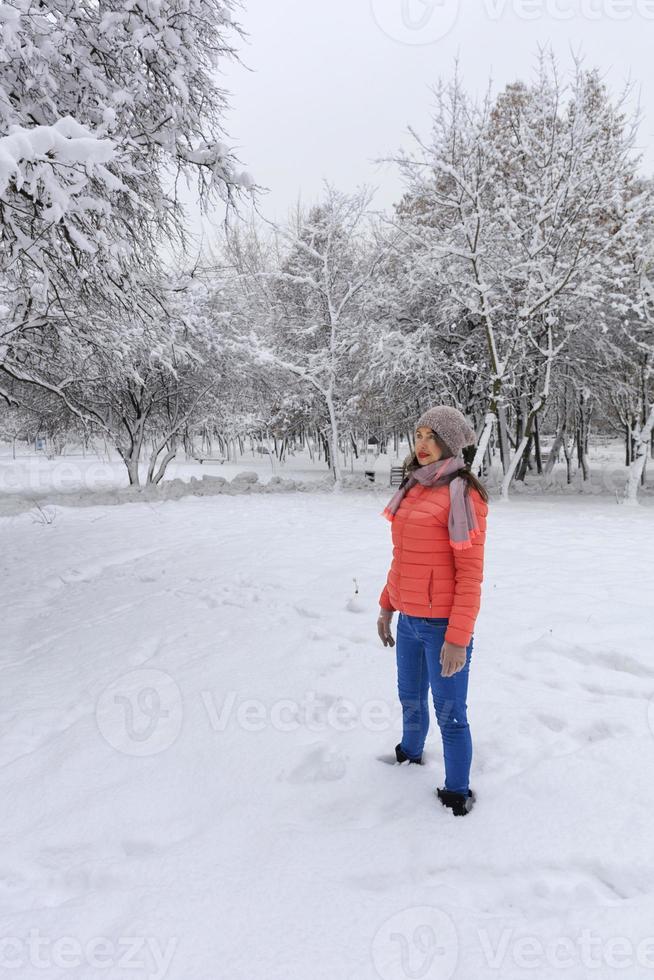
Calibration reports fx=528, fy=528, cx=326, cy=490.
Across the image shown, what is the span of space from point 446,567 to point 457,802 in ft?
3.65

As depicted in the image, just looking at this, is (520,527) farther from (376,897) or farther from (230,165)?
(376,897)

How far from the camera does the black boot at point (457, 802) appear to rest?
247cm

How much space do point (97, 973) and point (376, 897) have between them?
1.01 meters

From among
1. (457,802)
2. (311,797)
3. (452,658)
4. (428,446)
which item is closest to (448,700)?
(452,658)

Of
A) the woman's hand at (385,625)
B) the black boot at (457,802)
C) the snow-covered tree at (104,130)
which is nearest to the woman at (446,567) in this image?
the black boot at (457,802)

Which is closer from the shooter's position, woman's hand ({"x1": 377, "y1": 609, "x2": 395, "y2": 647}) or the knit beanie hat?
the knit beanie hat

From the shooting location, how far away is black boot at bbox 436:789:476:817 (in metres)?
2.47

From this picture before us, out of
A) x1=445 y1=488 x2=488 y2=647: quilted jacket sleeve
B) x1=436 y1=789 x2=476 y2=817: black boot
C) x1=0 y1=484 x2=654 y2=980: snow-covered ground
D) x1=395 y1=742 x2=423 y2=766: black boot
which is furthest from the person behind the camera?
x1=395 y1=742 x2=423 y2=766: black boot

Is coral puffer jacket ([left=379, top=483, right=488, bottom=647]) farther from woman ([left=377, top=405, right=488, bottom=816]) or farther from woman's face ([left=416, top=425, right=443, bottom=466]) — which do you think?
woman's face ([left=416, top=425, right=443, bottom=466])

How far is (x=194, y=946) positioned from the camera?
1859 mm

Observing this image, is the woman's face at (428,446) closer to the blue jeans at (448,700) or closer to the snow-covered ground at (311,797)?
the blue jeans at (448,700)

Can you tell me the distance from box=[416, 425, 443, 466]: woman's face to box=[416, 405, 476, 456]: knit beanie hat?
3cm

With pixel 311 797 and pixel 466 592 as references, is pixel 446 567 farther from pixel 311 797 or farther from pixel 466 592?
pixel 311 797

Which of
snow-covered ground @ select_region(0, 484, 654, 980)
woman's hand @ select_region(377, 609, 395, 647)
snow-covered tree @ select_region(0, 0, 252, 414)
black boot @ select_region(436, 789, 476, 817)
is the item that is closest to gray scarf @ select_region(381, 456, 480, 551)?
woman's hand @ select_region(377, 609, 395, 647)
